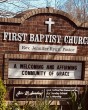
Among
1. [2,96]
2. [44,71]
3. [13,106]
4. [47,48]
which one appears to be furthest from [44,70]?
[2,96]

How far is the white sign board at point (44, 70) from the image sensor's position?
9.69m

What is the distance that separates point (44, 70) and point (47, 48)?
1.87 ft

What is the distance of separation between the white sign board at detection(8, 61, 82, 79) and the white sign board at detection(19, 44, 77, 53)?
1.04 feet

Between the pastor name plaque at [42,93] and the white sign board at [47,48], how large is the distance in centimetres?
97

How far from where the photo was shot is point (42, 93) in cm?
989

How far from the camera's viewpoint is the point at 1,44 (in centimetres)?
952

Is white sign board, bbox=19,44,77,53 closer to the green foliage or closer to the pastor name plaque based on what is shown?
the pastor name plaque

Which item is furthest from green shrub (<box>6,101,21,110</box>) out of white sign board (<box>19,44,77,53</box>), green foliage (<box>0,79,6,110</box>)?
white sign board (<box>19,44,77,53</box>)

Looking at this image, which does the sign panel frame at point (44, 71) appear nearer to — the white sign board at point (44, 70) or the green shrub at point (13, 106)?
the white sign board at point (44, 70)

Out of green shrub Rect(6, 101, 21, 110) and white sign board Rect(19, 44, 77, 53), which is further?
white sign board Rect(19, 44, 77, 53)

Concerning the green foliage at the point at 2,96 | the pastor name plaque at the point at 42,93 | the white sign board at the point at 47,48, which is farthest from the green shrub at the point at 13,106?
the white sign board at the point at 47,48

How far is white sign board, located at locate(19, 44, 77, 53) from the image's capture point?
968 cm

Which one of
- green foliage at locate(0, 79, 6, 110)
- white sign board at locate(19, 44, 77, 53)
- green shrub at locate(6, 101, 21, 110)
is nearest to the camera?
green foliage at locate(0, 79, 6, 110)

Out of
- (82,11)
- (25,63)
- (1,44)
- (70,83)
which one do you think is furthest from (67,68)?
(82,11)
